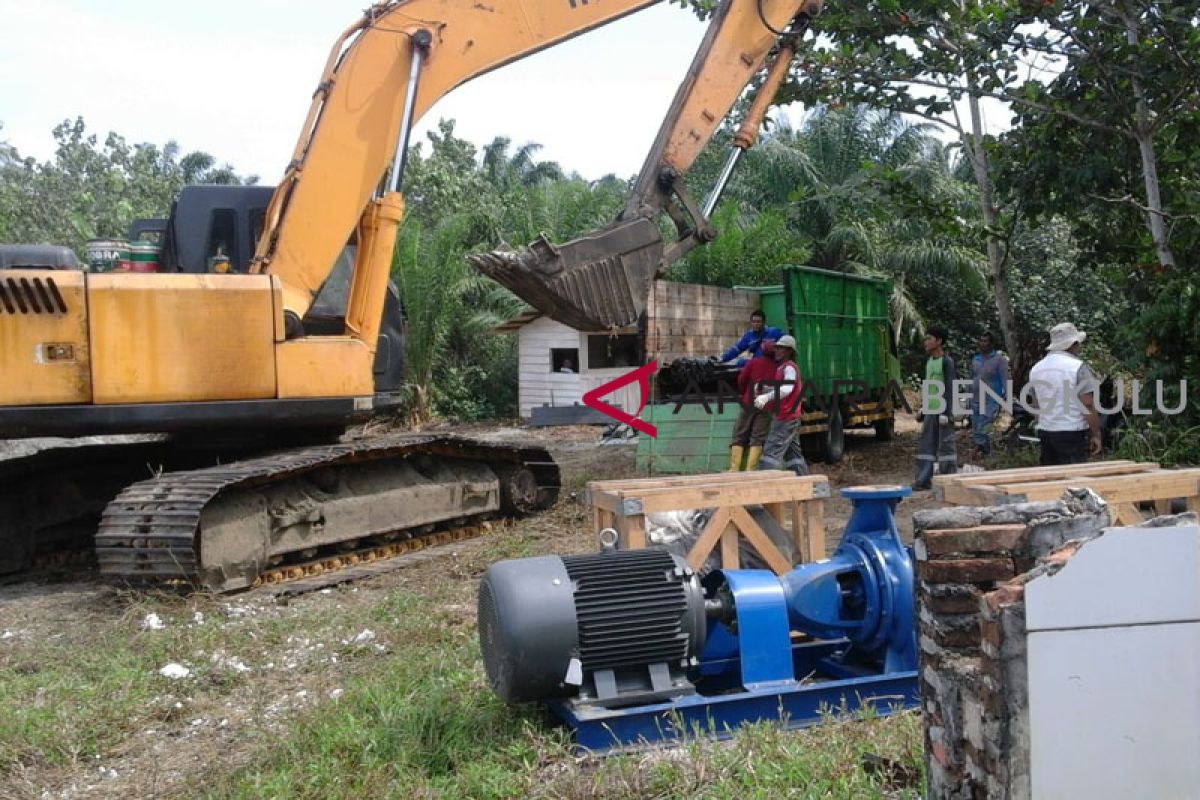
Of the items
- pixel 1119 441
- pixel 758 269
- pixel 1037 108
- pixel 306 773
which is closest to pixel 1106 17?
pixel 1037 108

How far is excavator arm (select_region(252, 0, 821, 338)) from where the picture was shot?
8.19 meters

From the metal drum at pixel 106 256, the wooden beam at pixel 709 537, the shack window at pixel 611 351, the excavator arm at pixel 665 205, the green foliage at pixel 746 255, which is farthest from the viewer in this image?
the shack window at pixel 611 351

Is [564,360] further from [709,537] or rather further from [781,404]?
[709,537]

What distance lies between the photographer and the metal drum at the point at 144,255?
343 inches

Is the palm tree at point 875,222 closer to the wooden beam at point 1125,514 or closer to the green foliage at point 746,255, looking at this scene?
the green foliage at point 746,255

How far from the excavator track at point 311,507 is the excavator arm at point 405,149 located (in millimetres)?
1147

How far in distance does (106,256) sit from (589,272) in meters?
3.62

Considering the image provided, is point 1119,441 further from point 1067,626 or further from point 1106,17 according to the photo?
point 1067,626

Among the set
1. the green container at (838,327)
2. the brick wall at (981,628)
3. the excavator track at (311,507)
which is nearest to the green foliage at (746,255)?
the green container at (838,327)

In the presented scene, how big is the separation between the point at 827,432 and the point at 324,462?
7.58m

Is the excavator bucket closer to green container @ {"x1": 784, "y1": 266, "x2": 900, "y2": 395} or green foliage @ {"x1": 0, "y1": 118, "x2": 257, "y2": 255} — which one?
green container @ {"x1": 784, "y1": 266, "x2": 900, "y2": 395}

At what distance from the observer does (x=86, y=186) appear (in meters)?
36.0

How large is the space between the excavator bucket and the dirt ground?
1727 millimetres

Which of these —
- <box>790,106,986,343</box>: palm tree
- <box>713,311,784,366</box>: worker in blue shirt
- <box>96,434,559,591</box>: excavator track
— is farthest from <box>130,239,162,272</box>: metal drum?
<box>790,106,986,343</box>: palm tree
